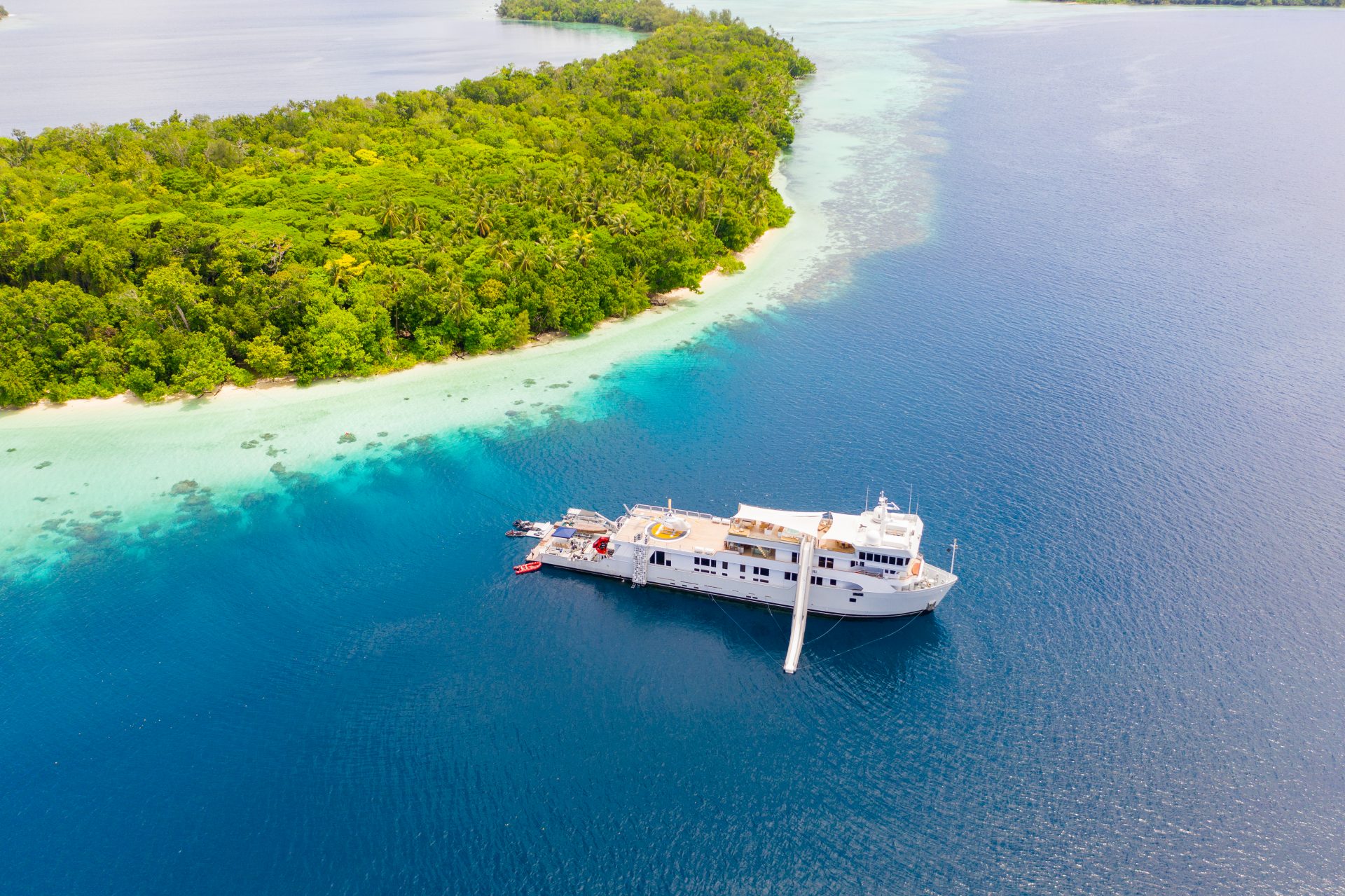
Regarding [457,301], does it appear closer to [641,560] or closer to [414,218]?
[414,218]

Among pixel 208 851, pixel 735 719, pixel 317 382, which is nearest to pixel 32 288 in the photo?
pixel 317 382

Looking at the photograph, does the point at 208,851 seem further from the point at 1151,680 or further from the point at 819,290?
the point at 819,290

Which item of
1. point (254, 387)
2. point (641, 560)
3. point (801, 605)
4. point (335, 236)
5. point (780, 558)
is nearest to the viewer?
point (801, 605)

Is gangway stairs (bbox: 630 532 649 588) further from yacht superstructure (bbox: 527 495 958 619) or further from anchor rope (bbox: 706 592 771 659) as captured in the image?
anchor rope (bbox: 706 592 771 659)

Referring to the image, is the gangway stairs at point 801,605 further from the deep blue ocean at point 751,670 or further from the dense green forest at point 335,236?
the dense green forest at point 335,236

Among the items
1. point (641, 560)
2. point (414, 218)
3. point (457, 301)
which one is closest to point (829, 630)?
point (641, 560)

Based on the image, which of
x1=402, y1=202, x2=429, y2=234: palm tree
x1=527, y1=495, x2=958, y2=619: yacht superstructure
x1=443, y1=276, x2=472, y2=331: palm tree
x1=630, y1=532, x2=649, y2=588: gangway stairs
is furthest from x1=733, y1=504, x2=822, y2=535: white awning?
x1=402, y1=202, x2=429, y2=234: palm tree

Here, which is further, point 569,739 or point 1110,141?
point 1110,141
